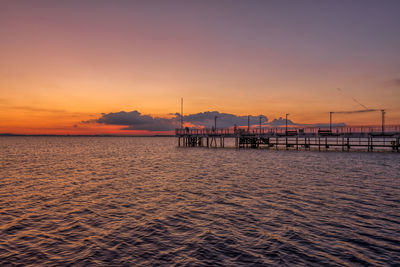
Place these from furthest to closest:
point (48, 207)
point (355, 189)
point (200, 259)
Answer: point (355, 189), point (48, 207), point (200, 259)

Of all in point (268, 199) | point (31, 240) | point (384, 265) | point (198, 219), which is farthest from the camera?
point (268, 199)

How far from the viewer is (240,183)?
70.3 feet

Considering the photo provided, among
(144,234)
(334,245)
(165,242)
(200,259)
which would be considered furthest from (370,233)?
(144,234)

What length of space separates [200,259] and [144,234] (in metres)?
3.07

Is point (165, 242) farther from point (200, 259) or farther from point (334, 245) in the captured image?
point (334, 245)

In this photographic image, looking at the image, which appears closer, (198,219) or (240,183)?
(198,219)

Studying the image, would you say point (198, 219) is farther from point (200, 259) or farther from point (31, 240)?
point (31, 240)

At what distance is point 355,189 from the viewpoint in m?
18.7

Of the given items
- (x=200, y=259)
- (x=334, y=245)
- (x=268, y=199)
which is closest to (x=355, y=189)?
(x=268, y=199)

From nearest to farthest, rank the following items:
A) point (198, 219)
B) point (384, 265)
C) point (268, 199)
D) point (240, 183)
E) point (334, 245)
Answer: point (384, 265) < point (334, 245) < point (198, 219) < point (268, 199) < point (240, 183)

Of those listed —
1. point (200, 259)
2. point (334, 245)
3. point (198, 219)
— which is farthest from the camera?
point (198, 219)

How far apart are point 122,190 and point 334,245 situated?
14.5 metres

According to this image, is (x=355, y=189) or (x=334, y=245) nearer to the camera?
Result: (x=334, y=245)

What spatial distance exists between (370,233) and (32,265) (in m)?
11.8
